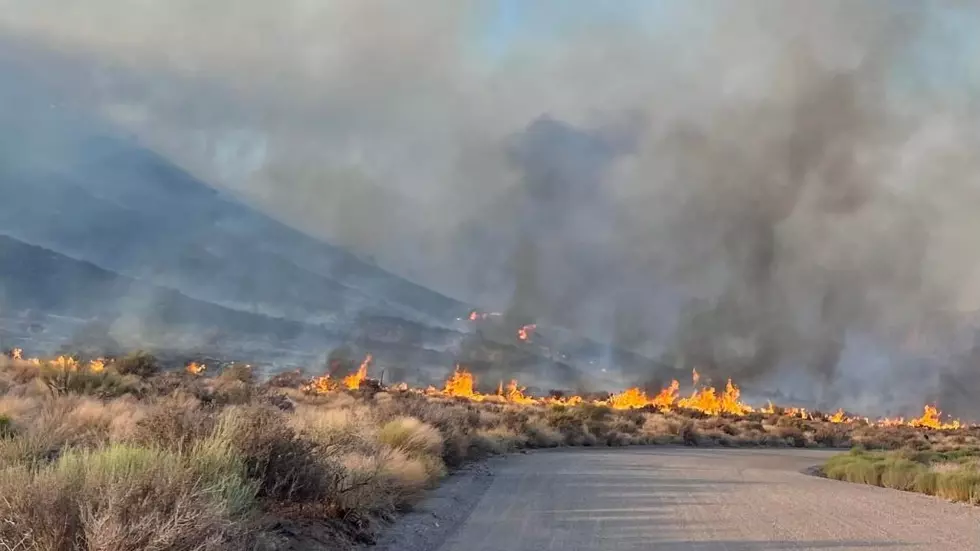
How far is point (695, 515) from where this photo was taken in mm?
14422

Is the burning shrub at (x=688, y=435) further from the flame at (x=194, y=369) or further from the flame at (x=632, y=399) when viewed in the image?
the flame at (x=194, y=369)

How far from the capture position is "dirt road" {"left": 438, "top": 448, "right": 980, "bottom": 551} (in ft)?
37.4

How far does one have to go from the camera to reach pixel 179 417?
10.8m

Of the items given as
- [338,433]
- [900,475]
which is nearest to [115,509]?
[338,433]

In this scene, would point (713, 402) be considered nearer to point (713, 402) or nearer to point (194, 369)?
point (713, 402)

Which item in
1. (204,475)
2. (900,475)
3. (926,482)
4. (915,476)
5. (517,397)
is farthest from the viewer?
(517,397)

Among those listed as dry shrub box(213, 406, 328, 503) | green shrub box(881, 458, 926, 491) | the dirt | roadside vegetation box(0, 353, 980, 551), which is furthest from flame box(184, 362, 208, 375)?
dry shrub box(213, 406, 328, 503)

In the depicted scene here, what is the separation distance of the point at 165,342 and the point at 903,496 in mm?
122665

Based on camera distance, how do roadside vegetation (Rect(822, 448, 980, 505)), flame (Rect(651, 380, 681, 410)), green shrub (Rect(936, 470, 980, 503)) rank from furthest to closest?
1. flame (Rect(651, 380, 681, 410))
2. roadside vegetation (Rect(822, 448, 980, 505))
3. green shrub (Rect(936, 470, 980, 503))

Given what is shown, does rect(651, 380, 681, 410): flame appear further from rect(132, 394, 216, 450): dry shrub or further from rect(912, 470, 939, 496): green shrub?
rect(132, 394, 216, 450): dry shrub

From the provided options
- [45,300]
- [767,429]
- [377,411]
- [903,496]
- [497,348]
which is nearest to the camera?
[903,496]

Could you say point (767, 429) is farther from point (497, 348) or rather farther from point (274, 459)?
point (497, 348)

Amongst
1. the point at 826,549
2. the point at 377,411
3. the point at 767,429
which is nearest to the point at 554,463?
the point at 377,411

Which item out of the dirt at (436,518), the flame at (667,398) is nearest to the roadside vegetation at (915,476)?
the dirt at (436,518)
